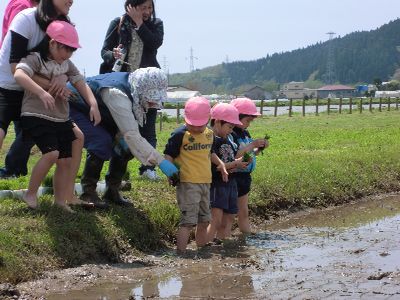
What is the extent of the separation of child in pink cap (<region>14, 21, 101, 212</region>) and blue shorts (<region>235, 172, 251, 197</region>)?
181 centimetres

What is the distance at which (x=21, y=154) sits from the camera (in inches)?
328

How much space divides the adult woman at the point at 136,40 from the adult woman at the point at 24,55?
1420 millimetres

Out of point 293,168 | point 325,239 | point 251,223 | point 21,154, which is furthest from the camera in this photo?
point 293,168

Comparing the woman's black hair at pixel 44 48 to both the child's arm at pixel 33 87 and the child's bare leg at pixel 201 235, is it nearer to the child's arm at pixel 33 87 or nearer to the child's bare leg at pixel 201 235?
the child's arm at pixel 33 87

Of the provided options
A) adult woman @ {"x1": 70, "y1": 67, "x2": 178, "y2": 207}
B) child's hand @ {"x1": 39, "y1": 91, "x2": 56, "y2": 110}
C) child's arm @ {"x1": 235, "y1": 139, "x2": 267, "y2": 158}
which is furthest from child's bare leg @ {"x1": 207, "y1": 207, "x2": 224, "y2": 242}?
child's hand @ {"x1": 39, "y1": 91, "x2": 56, "y2": 110}

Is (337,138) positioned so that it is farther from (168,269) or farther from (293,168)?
(168,269)

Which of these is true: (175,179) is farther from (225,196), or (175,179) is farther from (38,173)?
(38,173)

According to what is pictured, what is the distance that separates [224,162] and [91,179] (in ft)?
4.16

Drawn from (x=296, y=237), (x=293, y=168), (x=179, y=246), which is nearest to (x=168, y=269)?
(x=179, y=246)

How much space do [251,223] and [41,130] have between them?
3.05m

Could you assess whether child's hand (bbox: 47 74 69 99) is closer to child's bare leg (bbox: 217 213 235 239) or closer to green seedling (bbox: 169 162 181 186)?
green seedling (bbox: 169 162 181 186)

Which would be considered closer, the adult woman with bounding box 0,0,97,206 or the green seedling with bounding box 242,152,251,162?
the adult woman with bounding box 0,0,97,206

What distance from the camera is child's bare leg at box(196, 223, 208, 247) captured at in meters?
7.40

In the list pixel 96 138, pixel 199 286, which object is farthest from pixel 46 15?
pixel 199 286
